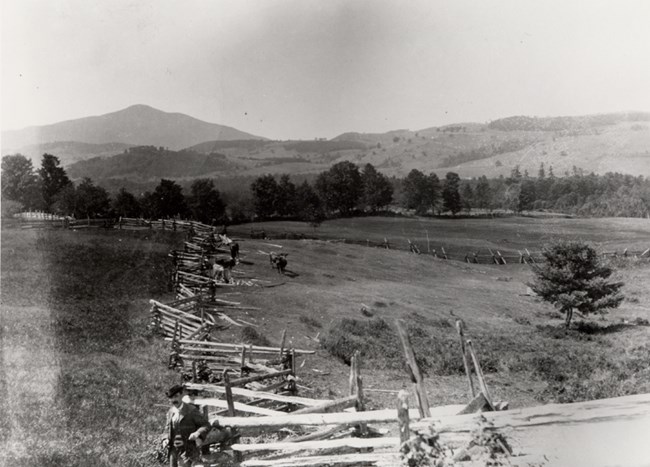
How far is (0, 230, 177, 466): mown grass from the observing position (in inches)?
346

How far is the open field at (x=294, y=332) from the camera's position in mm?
10109

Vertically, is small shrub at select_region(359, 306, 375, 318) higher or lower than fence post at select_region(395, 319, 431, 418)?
lower

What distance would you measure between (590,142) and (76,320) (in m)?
63.6

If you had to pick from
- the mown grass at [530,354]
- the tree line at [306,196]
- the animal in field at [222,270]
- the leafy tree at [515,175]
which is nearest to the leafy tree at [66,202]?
the tree line at [306,196]

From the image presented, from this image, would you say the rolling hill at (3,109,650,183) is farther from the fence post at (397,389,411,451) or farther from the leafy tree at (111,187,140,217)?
the fence post at (397,389,411,451)

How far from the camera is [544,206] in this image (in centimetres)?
4738

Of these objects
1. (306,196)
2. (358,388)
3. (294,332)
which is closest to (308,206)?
(306,196)

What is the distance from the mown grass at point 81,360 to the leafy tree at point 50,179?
28025 mm

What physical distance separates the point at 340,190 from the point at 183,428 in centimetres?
5790

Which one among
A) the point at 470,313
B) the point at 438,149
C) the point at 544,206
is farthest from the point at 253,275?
the point at 438,149

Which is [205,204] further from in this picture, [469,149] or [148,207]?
[469,149]

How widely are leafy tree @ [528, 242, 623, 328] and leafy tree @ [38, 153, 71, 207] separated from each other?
48.9 m

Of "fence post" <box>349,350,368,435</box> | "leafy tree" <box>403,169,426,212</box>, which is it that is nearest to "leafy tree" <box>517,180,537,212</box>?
"leafy tree" <box>403,169,426,212</box>

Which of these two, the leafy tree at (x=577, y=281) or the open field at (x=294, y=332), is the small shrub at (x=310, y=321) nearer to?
the open field at (x=294, y=332)
